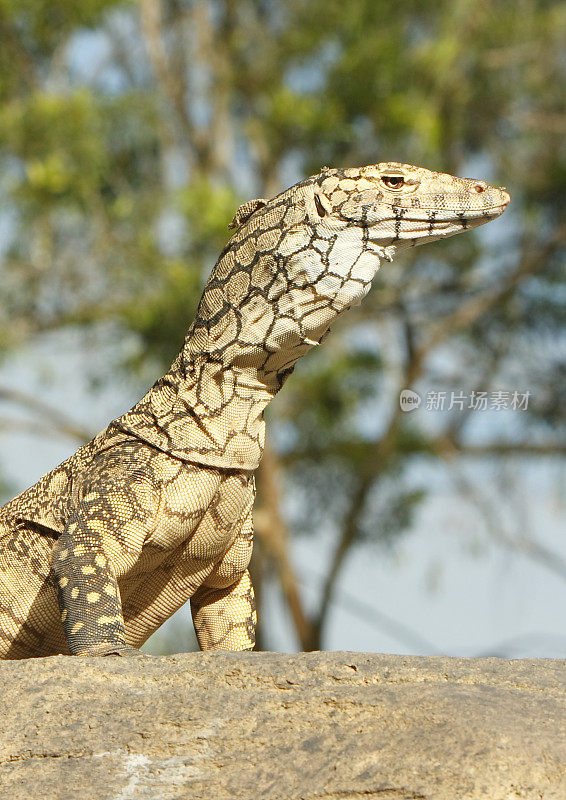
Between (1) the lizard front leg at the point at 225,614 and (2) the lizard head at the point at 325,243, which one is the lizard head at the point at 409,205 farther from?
(1) the lizard front leg at the point at 225,614

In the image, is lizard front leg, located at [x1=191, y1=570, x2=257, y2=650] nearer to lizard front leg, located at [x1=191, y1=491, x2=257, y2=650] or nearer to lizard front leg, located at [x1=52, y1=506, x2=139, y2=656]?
lizard front leg, located at [x1=191, y1=491, x2=257, y2=650]

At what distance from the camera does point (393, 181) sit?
5.82m

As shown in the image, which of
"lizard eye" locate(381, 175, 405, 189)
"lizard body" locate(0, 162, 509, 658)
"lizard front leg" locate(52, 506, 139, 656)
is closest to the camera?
"lizard front leg" locate(52, 506, 139, 656)

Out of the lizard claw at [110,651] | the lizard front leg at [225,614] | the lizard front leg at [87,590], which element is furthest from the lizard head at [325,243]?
the lizard claw at [110,651]

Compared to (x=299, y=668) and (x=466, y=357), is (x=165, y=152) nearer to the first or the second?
(x=466, y=357)

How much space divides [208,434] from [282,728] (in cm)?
182

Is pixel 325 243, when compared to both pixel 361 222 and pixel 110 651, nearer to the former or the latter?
pixel 361 222

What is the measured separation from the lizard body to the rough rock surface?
64 centimetres

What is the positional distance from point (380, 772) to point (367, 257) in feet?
8.34

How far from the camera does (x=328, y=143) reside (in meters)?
18.1

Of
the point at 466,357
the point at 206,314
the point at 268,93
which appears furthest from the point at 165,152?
the point at 206,314

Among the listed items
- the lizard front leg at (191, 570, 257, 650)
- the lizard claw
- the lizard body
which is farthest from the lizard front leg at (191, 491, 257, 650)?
the lizard claw

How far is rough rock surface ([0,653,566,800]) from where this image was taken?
4.16 metres

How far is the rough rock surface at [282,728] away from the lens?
4.16m
